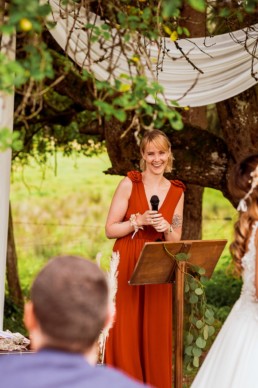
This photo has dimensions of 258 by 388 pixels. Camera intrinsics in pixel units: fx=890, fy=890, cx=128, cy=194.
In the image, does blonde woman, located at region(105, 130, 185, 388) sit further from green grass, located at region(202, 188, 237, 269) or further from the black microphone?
green grass, located at region(202, 188, 237, 269)

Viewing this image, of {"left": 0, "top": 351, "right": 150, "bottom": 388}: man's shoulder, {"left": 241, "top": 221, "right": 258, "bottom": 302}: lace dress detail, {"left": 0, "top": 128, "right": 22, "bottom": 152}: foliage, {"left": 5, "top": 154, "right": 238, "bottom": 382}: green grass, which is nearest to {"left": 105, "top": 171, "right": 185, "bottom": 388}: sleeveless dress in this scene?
{"left": 241, "top": 221, "right": 258, "bottom": 302}: lace dress detail

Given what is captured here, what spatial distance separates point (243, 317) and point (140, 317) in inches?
58.8

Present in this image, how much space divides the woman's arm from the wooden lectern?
0.40 m

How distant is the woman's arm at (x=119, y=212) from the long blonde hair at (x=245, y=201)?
1.45 meters

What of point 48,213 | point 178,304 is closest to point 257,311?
point 178,304

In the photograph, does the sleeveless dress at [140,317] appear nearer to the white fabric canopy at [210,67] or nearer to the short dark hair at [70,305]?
the white fabric canopy at [210,67]

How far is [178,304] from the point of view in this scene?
16.5ft

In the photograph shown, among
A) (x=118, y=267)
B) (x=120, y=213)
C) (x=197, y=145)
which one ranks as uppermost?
(x=197, y=145)

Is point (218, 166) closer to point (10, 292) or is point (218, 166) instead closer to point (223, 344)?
point (223, 344)

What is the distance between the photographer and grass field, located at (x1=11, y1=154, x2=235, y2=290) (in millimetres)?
15812

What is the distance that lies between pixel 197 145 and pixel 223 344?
3.78 metres

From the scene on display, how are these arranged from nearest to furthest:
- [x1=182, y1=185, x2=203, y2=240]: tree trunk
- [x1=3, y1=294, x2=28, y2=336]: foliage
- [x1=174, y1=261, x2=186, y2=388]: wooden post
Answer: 1. [x1=174, y1=261, x2=186, y2=388]: wooden post
2. [x1=182, y1=185, x2=203, y2=240]: tree trunk
3. [x1=3, y1=294, x2=28, y2=336]: foliage

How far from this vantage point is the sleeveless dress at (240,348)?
154 inches

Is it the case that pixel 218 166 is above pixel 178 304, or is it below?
above
